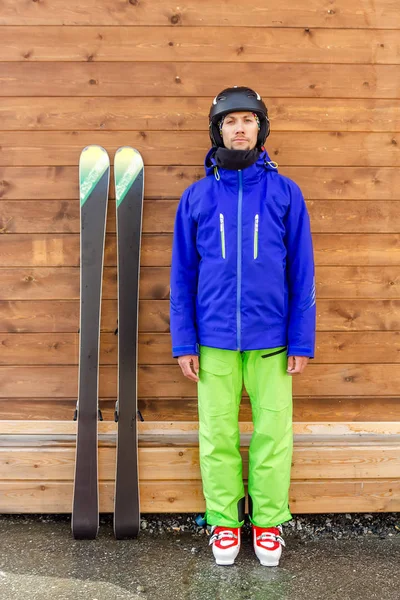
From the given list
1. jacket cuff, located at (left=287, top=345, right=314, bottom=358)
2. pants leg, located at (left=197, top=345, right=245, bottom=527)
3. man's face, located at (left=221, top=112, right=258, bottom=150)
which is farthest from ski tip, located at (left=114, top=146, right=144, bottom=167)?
jacket cuff, located at (left=287, top=345, right=314, bottom=358)

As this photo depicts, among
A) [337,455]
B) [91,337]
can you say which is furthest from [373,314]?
[91,337]

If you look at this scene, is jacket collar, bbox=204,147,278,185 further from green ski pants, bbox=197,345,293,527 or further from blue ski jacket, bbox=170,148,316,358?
green ski pants, bbox=197,345,293,527

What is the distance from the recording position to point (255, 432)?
2441mm

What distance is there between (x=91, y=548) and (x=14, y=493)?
0.45 m

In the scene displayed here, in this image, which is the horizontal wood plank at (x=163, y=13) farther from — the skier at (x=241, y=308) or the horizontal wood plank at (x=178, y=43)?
the skier at (x=241, y=308)

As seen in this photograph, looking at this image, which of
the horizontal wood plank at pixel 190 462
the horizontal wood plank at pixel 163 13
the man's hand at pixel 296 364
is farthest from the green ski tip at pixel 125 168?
the horizontal wood plank at pixel 190 462

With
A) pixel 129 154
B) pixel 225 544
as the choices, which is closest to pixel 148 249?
pixel 129 154

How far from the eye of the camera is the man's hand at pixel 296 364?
2381mm

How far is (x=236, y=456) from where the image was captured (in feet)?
8.07

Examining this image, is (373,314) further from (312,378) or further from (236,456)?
(236,456)

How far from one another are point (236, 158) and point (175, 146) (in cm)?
47

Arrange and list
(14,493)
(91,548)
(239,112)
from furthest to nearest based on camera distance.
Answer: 1. (14,493)
2. (91,548)
3. (239,112)

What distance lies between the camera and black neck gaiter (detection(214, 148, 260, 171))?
90.0 inches

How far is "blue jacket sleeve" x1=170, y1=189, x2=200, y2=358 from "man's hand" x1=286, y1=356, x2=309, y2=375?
366mm
